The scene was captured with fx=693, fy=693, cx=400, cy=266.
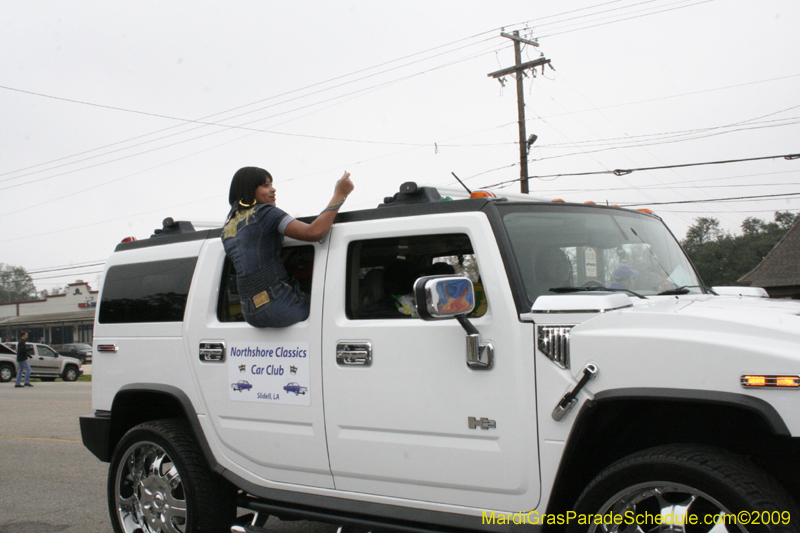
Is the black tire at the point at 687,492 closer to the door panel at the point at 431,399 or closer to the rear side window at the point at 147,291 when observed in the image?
the door panel at the point at 431,399

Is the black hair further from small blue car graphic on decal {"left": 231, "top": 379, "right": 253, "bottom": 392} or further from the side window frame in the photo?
small blue car graphic on decal {"left": 231, "top": 379, "right": 253, "bottom": 392}

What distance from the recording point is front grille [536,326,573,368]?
2865mm

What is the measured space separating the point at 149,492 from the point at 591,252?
304cm

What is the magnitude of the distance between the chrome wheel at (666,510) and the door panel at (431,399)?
14.4 inches

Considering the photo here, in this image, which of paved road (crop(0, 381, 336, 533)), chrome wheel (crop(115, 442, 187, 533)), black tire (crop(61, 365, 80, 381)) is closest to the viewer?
chrome wheel (crop(115, 442, 187, 533))

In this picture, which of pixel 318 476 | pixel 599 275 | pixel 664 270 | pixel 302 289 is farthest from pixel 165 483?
pixel 664 270

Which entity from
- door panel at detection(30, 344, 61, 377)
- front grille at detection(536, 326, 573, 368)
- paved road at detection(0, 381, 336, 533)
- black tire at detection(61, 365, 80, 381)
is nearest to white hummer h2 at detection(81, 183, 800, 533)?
front grille at detection(536, 326, 573, 368)

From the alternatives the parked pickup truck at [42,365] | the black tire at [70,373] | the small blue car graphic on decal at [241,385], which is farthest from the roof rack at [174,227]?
the black tire at [70,373]

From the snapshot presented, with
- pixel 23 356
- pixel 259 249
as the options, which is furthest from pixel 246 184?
pixel 23 356

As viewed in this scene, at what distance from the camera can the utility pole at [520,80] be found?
77.1 feet

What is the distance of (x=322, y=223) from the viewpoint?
365 cm

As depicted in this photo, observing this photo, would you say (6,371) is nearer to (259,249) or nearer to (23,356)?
(23,356)

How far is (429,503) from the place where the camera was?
10.6 ft

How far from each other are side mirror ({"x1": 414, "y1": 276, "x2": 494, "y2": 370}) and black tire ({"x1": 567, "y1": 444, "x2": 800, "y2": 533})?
27.0 inches
